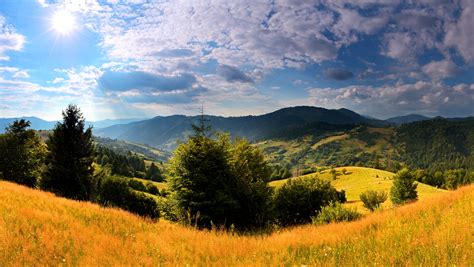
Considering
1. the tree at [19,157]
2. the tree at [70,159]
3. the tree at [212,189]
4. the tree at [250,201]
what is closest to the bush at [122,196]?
the tree at [19,157]

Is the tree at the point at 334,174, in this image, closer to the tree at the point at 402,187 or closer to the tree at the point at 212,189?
the tree at the point at 402,187

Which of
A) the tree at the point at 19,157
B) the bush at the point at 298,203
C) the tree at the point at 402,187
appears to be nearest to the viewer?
the bush at the point at 298,203

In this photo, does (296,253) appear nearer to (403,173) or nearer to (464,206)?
(464,206)

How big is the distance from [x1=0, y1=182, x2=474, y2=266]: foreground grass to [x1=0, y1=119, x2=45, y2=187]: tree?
4046cm

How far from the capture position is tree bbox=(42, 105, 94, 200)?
1410 inches

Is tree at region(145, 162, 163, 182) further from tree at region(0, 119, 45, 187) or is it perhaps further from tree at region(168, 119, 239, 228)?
tree at region(168, 119, 239, 228)

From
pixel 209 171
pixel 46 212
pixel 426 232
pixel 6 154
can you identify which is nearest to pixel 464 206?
pixel 426 232

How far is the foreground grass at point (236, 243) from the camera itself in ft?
23.0

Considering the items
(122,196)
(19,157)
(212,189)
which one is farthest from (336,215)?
(122,196)

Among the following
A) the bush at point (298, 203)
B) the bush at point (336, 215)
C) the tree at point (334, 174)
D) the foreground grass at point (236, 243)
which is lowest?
the tree at point (334, 174)

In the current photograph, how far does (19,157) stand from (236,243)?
162 feet

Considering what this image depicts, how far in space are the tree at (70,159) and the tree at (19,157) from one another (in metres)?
9.26

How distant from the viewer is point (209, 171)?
945 inches

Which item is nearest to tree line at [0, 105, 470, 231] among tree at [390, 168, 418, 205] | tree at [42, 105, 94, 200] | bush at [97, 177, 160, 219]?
tree at [42, 105, 94, 200]
